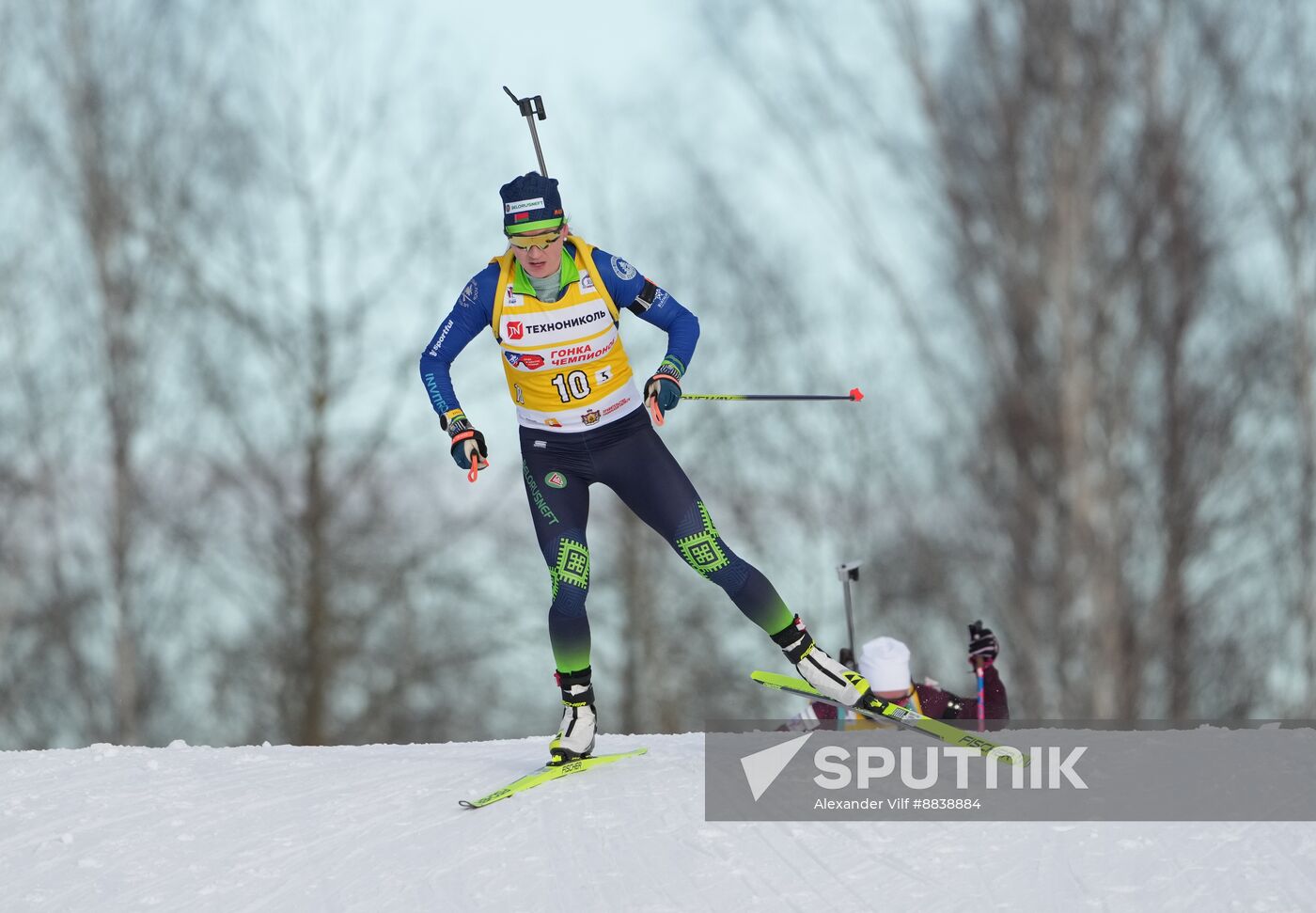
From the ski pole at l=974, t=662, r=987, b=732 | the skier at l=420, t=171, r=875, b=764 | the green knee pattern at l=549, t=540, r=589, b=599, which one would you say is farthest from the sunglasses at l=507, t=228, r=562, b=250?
the ski pole at l=974, t=662, r=987, b=732

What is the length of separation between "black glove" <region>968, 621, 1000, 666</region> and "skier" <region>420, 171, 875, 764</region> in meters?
1.28

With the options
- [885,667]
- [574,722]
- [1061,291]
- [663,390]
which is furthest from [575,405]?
[1061,291]

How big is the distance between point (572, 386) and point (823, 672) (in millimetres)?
1406

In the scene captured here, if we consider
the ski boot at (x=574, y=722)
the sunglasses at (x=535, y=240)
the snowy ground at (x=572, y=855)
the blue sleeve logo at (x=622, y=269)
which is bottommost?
the snowy ground at (x=572, y=855)

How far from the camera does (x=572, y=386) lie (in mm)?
5324

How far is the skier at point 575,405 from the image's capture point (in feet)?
17.3

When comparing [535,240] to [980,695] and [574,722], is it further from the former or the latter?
[980,695]

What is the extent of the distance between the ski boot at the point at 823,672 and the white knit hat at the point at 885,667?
922mm

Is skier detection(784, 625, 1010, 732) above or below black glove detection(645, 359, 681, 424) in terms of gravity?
below

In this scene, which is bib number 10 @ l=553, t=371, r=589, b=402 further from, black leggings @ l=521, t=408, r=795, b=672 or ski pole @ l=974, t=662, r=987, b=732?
ski pole @ l=974, t=662, r=987, b=732

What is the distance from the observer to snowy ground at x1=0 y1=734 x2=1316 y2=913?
13.8 ft

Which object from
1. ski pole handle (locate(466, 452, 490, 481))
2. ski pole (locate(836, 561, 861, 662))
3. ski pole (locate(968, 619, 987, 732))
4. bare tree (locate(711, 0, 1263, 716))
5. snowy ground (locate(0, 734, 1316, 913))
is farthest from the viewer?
bare tree (locate(711, 0, 1263, 716))

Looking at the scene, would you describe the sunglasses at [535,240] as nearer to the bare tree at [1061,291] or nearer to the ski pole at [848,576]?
the ski pole at [848,576]

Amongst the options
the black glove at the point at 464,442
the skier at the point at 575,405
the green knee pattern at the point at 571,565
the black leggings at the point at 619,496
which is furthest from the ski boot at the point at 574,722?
the black glove at the point at 464,442
